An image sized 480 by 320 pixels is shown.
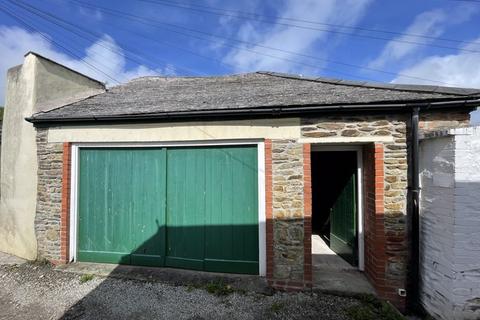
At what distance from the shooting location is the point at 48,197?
17.4 ft

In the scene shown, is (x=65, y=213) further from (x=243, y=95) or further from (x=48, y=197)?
(x=243, y=95)

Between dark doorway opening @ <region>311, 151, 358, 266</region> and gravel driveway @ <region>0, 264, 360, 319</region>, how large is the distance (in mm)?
1551

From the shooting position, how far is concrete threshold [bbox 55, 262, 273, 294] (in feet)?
14.4

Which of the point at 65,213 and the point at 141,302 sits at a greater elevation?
the point at 65,213

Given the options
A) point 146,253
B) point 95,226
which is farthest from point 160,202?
point 95,226

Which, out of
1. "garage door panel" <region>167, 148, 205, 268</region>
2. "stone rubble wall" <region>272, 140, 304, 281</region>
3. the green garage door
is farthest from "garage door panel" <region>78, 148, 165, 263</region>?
"stone rubble wall" <region>272, 140, 304, 281</region>

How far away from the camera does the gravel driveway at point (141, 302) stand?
3723 mm

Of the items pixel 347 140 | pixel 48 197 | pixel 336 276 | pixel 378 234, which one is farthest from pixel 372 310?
pixel 48 197

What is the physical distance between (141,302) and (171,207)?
5.29 ft

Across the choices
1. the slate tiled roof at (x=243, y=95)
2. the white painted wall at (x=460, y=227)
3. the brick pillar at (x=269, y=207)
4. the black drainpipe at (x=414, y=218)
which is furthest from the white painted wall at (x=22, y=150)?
the white painted wall at (x=460, y=227)

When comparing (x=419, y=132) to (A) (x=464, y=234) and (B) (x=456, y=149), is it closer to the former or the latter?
(B) (x=456, y=149)

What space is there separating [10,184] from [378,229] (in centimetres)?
714

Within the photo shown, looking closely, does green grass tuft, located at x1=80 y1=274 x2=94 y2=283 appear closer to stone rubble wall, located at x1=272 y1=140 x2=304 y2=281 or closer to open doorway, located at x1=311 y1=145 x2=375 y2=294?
stone rubble wall, located at x1=272 y1=140 x2=304 y2=281

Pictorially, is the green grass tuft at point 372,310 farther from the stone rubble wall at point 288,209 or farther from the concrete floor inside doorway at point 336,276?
the stone rubble wall at point 288,209
